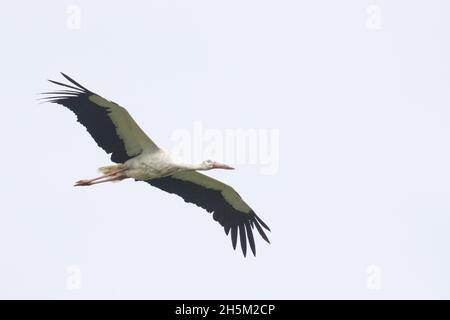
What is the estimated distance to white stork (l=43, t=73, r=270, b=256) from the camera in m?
18.9

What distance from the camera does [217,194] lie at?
20.6 meters

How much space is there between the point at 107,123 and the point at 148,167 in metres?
0.98

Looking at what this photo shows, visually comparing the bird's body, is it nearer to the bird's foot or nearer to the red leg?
the red leg

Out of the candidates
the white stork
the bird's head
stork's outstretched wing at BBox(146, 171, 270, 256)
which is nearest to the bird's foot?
the white stork

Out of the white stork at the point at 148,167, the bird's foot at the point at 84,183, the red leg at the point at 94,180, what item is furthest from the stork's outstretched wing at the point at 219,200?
the bird's foot at the point at 84,183

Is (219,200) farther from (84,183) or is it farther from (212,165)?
(84,183)

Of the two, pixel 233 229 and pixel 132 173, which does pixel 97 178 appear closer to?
pixel 132 173

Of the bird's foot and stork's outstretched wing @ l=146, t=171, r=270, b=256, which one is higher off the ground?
the bird's foot

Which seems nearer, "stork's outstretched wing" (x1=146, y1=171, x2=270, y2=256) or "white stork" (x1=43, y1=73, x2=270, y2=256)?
"white stork" (x1=43, y1=73, x2=270, y2=256)

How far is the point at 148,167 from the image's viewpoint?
1936 cm

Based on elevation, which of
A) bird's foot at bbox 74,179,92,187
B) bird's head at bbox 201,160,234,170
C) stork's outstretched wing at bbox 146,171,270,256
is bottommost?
stork's outstretched wing at bbox 146,171,270,256
